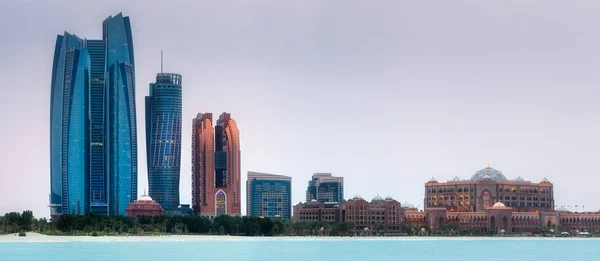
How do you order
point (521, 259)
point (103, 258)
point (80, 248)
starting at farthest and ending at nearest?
1. point (80, 248)
2. point (521, 259)
3. point (103, 258)

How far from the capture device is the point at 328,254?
7111 inches

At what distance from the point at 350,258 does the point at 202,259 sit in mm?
28804

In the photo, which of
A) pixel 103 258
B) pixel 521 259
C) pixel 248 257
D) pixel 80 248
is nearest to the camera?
pixel 103 258

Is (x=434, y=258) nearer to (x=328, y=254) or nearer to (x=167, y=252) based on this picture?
(x=328, y=254)

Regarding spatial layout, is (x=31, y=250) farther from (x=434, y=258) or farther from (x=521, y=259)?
(x=521, y=259)

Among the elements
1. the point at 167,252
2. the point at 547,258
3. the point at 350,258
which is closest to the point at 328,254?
the point at 350,258

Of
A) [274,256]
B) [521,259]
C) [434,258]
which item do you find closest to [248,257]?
[274,256]

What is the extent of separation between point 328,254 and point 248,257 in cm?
2411

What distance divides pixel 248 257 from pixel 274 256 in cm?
780

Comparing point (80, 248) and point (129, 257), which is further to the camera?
point (80, 248)

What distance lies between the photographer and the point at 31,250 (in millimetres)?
180500

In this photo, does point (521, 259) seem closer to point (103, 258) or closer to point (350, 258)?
point (350, 258)

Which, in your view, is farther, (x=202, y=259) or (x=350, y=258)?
(x=350, y=258)

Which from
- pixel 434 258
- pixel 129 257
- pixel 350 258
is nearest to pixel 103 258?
pixel 129 257
